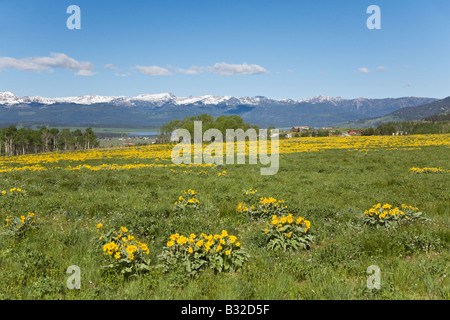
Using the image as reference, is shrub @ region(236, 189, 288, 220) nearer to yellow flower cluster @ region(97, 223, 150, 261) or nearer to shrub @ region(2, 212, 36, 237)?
yellow flower cluster @ region(97, 223, 150, 261)

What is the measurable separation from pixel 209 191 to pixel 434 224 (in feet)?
30.2

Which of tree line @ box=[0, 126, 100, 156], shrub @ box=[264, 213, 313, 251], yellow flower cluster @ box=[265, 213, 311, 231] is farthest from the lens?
tree line @ box=[0, 126, 100, 156]

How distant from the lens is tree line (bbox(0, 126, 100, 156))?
113m

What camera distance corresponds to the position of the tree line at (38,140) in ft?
371

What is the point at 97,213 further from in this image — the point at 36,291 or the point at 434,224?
the point at 434,224

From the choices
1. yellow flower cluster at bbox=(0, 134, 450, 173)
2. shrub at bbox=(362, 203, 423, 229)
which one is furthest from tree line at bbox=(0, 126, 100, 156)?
shrub at bbox=(362, 203, 423, 229)

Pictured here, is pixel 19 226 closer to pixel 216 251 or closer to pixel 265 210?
pixel 216 251

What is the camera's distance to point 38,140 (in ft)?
407

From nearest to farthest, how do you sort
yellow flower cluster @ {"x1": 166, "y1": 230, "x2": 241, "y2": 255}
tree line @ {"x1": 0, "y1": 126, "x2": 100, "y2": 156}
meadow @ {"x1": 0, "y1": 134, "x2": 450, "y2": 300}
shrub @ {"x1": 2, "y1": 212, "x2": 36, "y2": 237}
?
1. meadow @ {"x1": 0, "y1": 134, "x2": 450, "y2": 300}
2. yellow flower cluster @ {"x1": 166, "y1": 230, "x2": 241, "y2": 255}
3. shrub @ {"x1": 2, "y1": 212, "x2": 36, "y2": 237}
4. tree line @ {"x1": 0, "y1": 126, "x2": 100, "y2": 156}

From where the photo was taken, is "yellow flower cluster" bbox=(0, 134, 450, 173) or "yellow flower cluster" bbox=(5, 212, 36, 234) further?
"yellow flower cluster" bbox=(0, 134, 450, 173)

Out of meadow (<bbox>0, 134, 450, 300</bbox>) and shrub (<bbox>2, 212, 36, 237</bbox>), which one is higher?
shrub (<bbox>2, 212, 36, 237</bbox>)

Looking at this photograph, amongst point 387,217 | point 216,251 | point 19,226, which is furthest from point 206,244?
point 387,217

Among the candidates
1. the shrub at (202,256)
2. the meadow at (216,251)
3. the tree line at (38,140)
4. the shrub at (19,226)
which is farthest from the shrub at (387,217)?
the tree line at (38,140)
